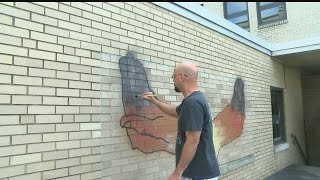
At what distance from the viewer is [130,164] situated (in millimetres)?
3672

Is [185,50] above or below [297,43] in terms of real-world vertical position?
below

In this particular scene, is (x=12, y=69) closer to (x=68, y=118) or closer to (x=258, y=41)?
(x=68, y=118)

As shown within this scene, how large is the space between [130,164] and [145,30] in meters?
1.51

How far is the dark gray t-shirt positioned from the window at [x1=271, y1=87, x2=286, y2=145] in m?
5.97

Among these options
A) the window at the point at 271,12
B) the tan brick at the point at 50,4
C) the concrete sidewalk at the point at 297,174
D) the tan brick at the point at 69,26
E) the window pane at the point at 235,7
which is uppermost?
the window pane at the point at 235,7

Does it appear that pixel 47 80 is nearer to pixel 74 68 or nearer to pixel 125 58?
pixel 74 68

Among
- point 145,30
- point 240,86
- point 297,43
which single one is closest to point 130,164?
point 145,30

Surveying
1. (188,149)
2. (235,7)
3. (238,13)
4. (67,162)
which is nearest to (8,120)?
(67,162)

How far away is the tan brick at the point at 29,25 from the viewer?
271 centimetres

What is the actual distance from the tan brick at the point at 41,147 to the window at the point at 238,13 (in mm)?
10723

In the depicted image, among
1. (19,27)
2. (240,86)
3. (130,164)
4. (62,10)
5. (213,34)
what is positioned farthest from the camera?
(240,86)

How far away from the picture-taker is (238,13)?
12914mm

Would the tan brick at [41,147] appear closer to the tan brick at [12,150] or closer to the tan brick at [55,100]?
the tan brick at [12,150]

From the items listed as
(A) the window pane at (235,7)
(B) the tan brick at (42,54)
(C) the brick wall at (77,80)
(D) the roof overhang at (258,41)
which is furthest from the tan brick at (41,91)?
(A) the window pane at (235,7)
